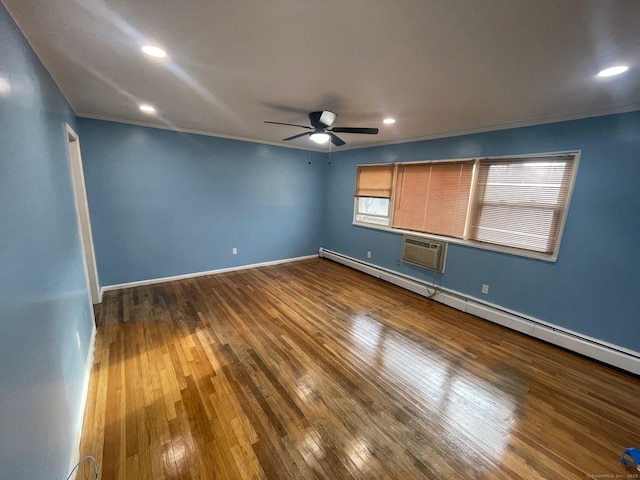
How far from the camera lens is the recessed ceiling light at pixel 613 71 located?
1601 mm

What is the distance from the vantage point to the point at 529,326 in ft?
9.55

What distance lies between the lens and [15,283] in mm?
1012

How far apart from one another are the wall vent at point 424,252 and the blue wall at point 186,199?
2.45m

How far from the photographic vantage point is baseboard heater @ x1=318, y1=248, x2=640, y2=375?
2400 mm

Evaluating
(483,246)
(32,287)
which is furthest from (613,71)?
(32,287)

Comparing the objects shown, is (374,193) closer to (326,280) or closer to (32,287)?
(326,280)

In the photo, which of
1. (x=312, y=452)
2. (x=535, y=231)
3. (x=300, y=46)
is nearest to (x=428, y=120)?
(x=535, y=231)

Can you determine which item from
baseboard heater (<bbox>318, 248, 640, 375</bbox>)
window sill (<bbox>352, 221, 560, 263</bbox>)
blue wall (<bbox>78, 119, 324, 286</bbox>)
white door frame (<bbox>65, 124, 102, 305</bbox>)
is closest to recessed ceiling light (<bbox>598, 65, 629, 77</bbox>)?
window sill (<bbox>352, 221, 560, 263</bbox>)

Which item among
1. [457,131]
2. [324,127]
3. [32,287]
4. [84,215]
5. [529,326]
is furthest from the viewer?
[457,131]

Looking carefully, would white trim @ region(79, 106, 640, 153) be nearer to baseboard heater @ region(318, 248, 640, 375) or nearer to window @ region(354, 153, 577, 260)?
window @ region(354, 153, 577, 260)

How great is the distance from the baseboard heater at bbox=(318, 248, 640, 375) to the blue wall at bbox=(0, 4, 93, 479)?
401cm

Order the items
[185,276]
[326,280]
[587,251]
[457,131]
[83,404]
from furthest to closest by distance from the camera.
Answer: [326,280] < [185,276] < [457,131] < [587,251] < [83,404]

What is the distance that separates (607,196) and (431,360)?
2.36m

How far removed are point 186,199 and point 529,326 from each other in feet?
16.9
